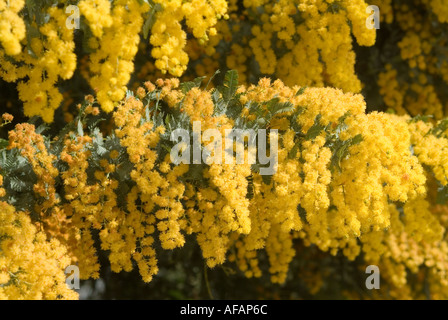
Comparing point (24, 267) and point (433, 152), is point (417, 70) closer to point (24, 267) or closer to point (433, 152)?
point (433, 152)

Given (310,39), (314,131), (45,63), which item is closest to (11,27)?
(45,63)

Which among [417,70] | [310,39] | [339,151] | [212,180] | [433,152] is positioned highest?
[417,70]

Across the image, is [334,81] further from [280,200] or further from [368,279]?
[368,279]

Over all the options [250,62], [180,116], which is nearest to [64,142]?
[180,116]

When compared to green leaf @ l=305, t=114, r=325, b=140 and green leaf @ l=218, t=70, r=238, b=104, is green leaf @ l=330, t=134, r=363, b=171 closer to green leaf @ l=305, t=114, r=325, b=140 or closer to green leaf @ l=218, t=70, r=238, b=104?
green leaf @ l=305, t=114, r=325, b=140

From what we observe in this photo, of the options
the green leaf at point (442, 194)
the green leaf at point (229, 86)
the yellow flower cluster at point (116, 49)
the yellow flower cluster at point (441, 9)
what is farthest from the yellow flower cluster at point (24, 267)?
the yellow flower cluster at point (441, 9)

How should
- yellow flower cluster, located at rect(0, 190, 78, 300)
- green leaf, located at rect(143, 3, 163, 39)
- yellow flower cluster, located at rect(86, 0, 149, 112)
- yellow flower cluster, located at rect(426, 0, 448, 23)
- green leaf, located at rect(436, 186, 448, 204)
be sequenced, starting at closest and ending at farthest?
yellow flower cluster, located at rect(0, 190, 78, 300), yellow flower cluster, located at rect(86, 0, 149, 112), green leaf, located at rect(143, 3, 163, 39), green leaf, located at rect(436, 186, 448, 204), yellow flower cluster, located at rect(426, 0, 448, 23)

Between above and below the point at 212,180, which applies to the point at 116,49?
above

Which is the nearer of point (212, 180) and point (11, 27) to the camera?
point (11, 27)

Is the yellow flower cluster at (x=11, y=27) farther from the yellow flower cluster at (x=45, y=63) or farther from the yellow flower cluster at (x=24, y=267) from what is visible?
the yellow flower cluster at (x=24, y=267)

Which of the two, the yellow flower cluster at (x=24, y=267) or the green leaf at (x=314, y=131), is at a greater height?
the green leaf at (x=314, y=131)

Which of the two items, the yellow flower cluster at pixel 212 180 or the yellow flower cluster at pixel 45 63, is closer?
the yellow flower cluster at pixel 45 63

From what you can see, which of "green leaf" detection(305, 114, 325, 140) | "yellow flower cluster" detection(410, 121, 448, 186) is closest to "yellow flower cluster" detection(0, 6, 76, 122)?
"green leaf" detection(305, 114, 325, 140)
